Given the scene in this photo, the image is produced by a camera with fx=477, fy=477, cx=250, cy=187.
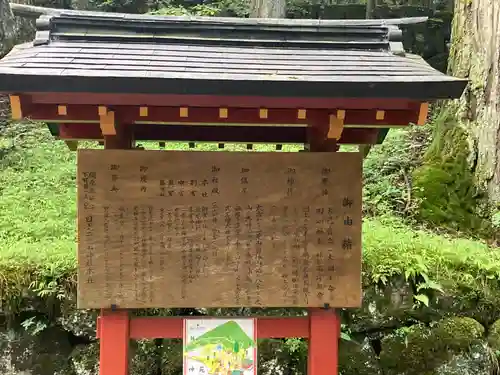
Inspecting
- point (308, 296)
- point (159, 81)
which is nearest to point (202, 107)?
point (159, 81)

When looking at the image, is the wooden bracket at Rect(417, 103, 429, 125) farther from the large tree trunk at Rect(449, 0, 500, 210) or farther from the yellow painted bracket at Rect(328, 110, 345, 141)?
the large tree trunk at Rect(449, 0, 500, 210)

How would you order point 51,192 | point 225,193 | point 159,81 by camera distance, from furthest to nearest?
point 51,192
point 225,193
point 159,81

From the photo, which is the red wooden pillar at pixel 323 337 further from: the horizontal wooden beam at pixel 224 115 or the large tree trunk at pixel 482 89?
the large tree trunk at pixel 482 89

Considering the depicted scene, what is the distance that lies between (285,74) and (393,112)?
2.68 feet

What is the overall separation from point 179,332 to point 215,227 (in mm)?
855

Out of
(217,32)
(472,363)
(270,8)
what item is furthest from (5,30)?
(472,363)

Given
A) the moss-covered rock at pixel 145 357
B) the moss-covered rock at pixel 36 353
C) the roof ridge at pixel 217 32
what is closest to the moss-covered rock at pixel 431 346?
the moss-covered rock at pixel 145 357

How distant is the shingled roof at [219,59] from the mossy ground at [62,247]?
1928 millimetres

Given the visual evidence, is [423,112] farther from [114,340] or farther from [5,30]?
[5,30]

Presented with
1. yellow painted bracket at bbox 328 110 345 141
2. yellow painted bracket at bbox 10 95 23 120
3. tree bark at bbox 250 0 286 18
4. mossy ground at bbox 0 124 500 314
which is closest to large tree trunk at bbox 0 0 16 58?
mossy ground at bbox 0 124 500 314

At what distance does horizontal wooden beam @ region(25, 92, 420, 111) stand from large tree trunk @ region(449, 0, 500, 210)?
152 inches

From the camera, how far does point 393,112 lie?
126 inches

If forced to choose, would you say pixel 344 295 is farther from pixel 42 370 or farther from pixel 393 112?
pixel 42 370

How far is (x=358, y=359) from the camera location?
14.6 ft
